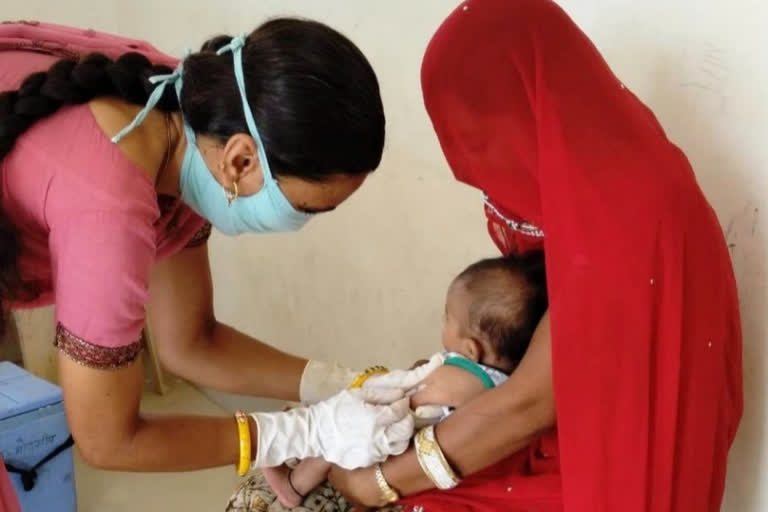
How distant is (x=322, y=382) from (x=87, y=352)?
19.1 inches

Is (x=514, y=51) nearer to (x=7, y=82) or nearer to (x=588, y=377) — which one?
(x=588, y=377)

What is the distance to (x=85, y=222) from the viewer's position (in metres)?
0.99

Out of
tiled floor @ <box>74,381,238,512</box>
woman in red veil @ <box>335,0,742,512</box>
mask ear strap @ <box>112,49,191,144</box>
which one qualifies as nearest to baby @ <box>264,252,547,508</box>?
woman in red veil @ <box>335,0,742,512</box>

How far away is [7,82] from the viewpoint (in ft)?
3.56

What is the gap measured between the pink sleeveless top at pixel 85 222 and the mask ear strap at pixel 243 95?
14 centimetres

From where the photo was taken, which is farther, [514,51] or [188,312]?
[188,312]

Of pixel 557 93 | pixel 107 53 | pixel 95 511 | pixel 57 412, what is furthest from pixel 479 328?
pixel 95 511

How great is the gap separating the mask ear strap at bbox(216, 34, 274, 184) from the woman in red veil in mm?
231

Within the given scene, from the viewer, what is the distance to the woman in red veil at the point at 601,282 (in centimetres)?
96

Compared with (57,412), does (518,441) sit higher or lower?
higher

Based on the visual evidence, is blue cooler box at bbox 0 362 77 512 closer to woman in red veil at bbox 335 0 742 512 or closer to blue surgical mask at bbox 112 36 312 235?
blue surgical mask at bbox 112 36 312 235

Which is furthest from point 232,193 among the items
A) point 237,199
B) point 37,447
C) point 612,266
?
point 37,447

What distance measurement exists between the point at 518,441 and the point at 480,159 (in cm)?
37

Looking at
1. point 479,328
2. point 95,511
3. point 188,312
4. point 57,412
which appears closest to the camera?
point 479,328
